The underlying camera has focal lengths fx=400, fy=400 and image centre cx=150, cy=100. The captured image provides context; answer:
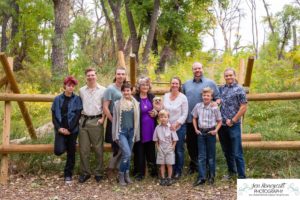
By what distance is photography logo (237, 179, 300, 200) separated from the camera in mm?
3971

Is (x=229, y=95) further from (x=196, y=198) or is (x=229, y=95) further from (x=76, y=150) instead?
(x=76, y=150)

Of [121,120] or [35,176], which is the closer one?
[121,120]

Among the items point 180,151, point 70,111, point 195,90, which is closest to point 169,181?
point 180,151

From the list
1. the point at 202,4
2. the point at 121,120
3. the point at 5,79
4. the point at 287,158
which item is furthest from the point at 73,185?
the point at 202,4

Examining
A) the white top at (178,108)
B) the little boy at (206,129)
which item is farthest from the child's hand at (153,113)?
the little boy at (206,129)

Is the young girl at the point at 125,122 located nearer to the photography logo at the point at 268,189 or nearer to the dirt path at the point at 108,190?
the dirt path at the point at 108,190

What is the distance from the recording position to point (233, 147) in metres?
5.23

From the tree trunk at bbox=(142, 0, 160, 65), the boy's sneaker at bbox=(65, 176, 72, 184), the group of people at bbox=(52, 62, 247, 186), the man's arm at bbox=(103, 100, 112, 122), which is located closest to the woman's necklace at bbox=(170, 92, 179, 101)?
the group of people at bbox=(52, 62, 247, 186)

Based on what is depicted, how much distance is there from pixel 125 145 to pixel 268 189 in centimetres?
196

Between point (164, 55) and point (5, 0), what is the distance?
21.4 feet

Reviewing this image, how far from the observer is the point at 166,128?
5285 mm

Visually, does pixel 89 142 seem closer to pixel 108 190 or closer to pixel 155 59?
pixel 108 190

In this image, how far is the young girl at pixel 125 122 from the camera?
523cm

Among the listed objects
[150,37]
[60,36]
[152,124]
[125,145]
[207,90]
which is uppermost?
[150,37]
